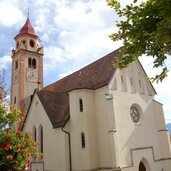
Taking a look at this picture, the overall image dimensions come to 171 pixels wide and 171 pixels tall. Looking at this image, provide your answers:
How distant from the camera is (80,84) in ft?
78.1

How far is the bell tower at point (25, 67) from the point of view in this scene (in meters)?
34.6

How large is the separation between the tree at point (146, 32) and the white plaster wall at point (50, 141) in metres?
15.7

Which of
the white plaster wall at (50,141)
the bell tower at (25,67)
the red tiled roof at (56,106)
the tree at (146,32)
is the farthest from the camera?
the bell tower at (25,67)

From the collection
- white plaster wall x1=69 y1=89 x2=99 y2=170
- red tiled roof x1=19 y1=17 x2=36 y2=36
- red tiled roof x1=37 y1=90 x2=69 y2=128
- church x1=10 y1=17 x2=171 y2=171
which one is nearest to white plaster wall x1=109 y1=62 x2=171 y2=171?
church x1=10 y1=17 x2=171 y2=171

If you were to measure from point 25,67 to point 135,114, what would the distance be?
2100 cm

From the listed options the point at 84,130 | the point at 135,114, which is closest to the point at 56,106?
the point at 84,130

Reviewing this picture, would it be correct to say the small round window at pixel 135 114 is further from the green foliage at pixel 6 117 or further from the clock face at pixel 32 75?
the clock face at pixel 32 75

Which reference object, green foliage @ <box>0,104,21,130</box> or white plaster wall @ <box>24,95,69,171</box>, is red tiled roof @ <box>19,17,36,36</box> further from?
green foliage @ <box>0,104,21,130</box>

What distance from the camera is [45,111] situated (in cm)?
2373

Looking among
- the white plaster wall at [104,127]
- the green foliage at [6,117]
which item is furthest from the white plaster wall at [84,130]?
the green foliage at [6,117]

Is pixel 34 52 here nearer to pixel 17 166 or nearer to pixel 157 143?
pixel 157 143

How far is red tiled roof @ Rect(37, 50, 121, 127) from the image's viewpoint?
22578mm

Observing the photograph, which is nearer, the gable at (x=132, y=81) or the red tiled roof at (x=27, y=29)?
the gable at (x=132, y=81)

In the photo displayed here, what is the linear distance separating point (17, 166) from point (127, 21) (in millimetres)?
6242
